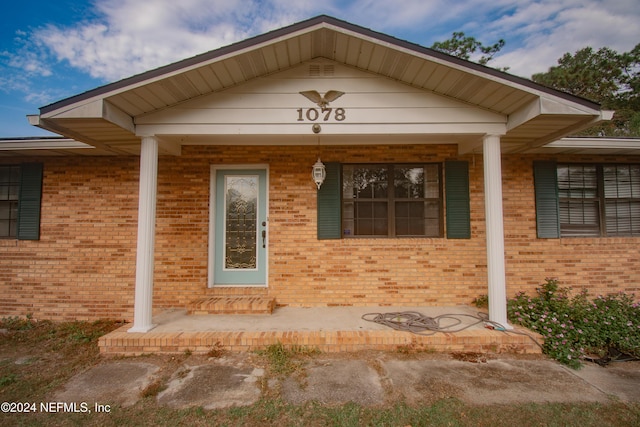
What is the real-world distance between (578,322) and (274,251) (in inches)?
180

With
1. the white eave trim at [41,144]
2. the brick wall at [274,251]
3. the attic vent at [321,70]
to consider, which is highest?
the attic vent at [321,70]

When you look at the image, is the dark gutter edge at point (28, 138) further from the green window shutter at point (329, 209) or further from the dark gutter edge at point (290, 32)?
the green window shutter at point (329, 209)

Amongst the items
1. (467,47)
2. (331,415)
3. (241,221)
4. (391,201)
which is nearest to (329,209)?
(391,201)

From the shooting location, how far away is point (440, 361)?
335cm

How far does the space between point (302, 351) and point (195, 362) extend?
4.07ft

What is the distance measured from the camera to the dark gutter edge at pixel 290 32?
11.1ft

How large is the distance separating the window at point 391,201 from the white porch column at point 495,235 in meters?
1.15

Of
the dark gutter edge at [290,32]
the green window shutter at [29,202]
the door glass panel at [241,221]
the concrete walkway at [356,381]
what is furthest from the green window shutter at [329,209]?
the green window shutter at [29,202]

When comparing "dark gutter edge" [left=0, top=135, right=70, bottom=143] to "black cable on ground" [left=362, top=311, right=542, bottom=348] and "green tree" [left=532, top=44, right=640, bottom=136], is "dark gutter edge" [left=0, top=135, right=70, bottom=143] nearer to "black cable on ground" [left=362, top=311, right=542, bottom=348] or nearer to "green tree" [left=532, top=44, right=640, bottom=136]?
"black cable on ground" [left=362, top=311, right=542, bottom=348]

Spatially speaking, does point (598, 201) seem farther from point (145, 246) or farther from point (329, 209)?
point (145, 246)

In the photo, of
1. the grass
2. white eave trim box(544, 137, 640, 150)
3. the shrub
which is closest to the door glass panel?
the grass

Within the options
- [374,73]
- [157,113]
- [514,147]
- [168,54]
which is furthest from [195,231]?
[168,54]

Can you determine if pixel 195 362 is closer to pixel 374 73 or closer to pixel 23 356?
pixel 23 356

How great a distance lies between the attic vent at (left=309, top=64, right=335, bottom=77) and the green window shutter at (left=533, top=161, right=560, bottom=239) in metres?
3.95
